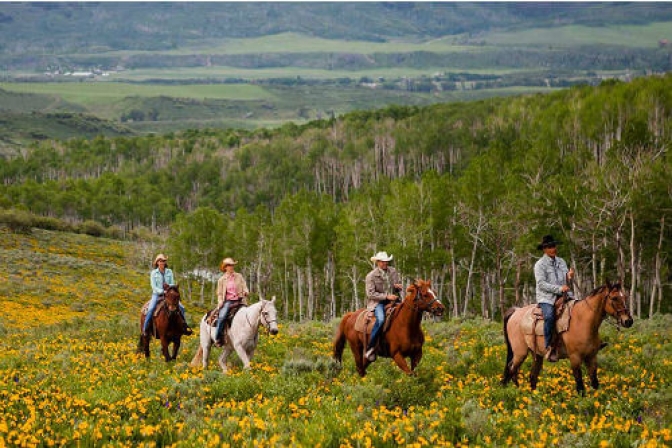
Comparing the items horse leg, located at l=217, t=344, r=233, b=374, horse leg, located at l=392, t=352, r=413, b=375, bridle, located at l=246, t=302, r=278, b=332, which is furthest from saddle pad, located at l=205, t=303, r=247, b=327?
horse leg, located at l=392, t=352, r=413, b=375

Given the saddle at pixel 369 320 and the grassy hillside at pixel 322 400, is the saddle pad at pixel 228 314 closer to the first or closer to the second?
the grassy hillside at pixel 322 400

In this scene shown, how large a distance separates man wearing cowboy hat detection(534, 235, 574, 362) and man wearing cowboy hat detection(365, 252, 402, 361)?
10.3ft

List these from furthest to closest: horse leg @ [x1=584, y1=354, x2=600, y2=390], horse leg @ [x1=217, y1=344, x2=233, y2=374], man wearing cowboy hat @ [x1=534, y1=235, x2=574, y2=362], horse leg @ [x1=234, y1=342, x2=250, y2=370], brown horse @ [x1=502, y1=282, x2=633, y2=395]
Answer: horse leg @ [x1=217, y1=344, x2=233, y2=374], horse leg @ [x1=234, y1=342, x2=250, y2=370], man wearing cowboy hat @ [x1=534, y1=235, x2=574, y2=362], horse leg @ [x1=584, y1=354, x2=600, y2=390], brown horse @ [x1=502, y1=282, x2=633, y2=395]

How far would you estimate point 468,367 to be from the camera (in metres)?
18.4

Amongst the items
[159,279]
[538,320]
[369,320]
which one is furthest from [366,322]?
[159,279]

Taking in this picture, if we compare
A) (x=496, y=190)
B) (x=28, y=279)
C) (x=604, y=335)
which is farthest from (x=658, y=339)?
(x=28, y=279)

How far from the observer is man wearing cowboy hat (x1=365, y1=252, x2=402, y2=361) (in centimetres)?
1695

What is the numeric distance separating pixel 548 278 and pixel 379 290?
3832mm

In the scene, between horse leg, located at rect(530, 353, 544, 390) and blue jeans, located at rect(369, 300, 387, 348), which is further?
blue jeans, located at rect(369, 300, 387, 348)

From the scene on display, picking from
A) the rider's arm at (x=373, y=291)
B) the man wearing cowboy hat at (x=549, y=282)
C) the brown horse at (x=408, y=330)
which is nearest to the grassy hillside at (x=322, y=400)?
the brown horse at (x=408, y=330)

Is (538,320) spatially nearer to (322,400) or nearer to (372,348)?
(372,348)

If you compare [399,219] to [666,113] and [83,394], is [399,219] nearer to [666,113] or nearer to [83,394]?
[83,394]

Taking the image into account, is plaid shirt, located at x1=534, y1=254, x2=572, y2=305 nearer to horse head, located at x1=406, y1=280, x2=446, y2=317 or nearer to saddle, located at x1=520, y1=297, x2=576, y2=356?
saddle, located at x1=520, y1=297, x2=576, y2=356

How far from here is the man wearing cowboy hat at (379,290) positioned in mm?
16953
